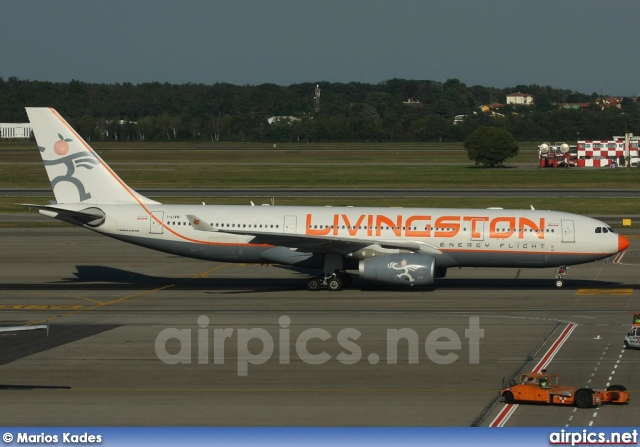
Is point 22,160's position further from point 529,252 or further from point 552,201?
point 529,252

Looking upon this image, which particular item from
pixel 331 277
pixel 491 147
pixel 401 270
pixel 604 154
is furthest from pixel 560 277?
pixel 604 154

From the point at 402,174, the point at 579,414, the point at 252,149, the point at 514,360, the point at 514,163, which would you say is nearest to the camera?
the point at 579,414

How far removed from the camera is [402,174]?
123812 millimetres

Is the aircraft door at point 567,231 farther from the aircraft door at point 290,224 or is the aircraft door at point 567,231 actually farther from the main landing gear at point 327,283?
the aircraft door at point 290,224

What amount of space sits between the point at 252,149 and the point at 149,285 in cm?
15533

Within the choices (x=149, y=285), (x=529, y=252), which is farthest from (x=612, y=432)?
(x=149, y=285)

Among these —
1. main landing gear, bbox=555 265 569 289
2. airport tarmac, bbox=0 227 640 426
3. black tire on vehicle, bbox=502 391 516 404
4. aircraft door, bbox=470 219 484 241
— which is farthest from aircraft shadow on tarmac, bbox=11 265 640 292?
black tire on vehicle, bbox=502 391 516 404

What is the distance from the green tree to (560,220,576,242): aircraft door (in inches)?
3739

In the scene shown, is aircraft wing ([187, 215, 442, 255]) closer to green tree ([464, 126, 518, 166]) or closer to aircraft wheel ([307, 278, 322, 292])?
aircraft wheel ([307, 278, 322, 292])

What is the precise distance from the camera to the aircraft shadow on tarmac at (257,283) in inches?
1764

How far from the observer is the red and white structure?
484 feet

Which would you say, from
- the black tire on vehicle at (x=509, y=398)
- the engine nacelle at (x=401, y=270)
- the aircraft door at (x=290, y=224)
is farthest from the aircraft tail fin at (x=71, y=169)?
the black tire on vehicle at (x=509, y=398)

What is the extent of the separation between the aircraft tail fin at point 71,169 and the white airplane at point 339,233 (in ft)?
0.16

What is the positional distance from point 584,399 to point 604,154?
131118mm
